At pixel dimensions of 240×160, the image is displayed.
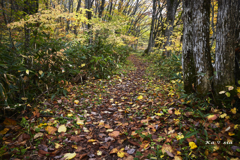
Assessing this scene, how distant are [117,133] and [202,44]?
2.41 m

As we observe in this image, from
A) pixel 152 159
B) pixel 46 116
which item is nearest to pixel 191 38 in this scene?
pixel 152 159

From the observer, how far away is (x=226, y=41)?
2.10 metres

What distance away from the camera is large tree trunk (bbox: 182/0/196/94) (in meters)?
2.62

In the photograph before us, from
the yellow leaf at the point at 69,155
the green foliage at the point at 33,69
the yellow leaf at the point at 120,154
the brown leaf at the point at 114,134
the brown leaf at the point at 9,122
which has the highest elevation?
the green foliage at the point at 33,69

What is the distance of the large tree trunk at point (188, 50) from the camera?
8.60 feet

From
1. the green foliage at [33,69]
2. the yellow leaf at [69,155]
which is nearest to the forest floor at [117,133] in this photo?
the yellow leaf at [69,155]

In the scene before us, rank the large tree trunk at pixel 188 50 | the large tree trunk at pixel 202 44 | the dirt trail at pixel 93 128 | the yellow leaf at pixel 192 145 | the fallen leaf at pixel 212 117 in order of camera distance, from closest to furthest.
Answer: the yellow leaf at pixel 192 145 < the dirt trail at pixel 93 128 < the fallen leaf at pixel 212 117 < the large tree trunk at pixel 202 44 < the large tree trunk at pixel 188 50

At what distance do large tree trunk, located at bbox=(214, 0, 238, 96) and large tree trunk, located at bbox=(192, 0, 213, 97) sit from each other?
26 centimetres

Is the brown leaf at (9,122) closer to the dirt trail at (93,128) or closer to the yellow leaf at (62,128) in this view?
the dirt trail at (93,128)

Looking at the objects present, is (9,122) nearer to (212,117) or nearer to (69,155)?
(69,155)

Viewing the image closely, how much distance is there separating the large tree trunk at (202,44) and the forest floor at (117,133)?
554mm

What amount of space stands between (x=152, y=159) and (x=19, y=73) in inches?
119

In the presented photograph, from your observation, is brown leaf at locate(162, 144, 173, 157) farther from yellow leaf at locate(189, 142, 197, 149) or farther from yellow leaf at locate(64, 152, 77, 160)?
yellow leaf at locate(64, 152, 77, 160)

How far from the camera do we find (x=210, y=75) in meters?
2.43
